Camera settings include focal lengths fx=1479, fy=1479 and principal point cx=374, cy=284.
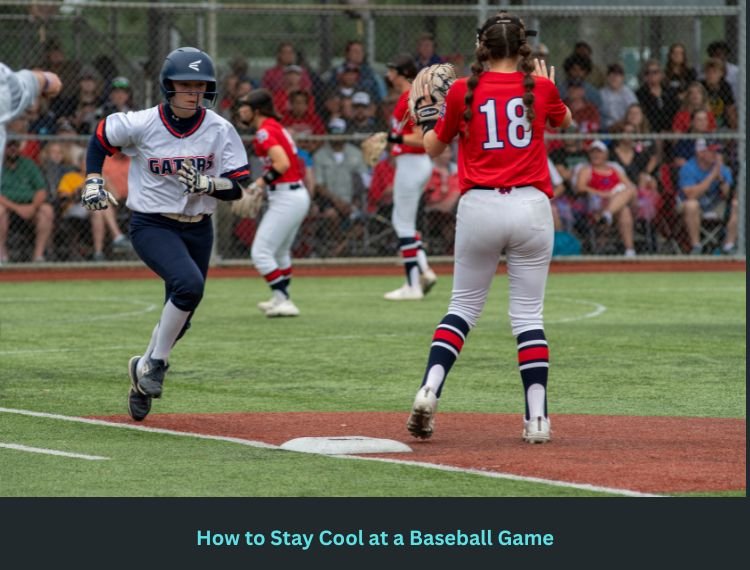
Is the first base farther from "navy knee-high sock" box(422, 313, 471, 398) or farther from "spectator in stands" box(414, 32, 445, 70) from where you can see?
"spectator in stands" box(414, 32, 445, 70)

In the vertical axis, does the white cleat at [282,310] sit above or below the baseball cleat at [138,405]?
below

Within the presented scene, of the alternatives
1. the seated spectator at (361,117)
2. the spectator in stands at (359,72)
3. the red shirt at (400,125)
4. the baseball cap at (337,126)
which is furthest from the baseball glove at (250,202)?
the spectator in stands at (359,72)

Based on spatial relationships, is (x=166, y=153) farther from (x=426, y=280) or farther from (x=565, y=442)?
(x=426, y=280)

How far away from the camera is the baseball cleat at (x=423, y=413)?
23.7 feet

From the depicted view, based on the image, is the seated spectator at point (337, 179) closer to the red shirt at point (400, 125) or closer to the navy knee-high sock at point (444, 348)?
the red shirt at point (400, 125)

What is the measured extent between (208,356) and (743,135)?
443 inches

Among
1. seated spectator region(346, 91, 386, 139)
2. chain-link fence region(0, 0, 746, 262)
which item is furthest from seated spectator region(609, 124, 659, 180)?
seated spectator region(346, 91, 386, 139)

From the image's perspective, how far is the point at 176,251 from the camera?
841 centimetres

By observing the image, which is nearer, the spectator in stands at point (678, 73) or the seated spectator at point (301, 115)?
the seated spectator at point (301, 115)

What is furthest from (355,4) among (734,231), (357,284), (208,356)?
(208,356)

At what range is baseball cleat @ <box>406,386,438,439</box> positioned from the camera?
23.7 feet

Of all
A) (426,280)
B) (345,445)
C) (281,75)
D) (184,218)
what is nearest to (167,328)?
(184,218)

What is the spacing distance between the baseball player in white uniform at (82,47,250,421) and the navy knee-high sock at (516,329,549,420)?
6.42ft

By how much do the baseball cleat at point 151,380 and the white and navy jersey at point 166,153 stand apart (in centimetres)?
90
